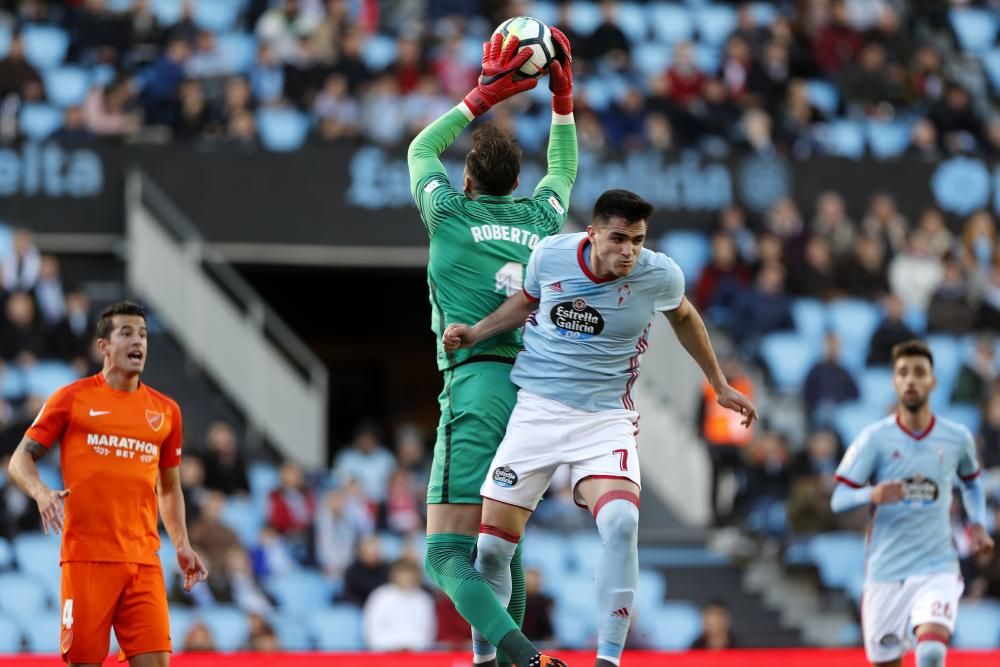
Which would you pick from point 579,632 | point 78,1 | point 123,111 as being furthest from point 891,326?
point 78,1

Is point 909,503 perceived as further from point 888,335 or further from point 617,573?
point 888,335

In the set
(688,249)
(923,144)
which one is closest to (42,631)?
(688,249)

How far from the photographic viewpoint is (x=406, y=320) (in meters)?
20.9

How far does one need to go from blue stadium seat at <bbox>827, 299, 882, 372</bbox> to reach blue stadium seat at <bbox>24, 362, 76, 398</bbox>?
7.76 meters

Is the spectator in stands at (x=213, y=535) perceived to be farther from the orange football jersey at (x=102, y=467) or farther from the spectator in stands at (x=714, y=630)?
the orange football jersey at (x=102, y=467)

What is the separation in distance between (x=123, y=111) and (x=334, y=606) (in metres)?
6.79

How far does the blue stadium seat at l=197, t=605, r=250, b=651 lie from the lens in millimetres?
12922

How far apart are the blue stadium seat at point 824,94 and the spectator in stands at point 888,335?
470cm

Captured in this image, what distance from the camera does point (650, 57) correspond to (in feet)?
70.0

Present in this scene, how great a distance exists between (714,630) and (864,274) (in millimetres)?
6384

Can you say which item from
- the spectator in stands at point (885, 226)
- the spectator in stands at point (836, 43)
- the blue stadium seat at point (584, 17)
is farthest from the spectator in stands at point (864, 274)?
the blue stadium seat at point (584, 17)

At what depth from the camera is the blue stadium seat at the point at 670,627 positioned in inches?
536

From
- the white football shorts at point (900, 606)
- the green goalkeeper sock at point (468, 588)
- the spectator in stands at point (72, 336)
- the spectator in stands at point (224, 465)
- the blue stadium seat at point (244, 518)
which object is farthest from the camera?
the spectator in stands at point (72, 336)

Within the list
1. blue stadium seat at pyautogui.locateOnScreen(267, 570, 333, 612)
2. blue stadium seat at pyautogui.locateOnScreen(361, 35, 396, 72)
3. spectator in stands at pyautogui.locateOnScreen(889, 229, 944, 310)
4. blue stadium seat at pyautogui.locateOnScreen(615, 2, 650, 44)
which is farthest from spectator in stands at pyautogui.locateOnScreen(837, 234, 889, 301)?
blue stadium seat at pyautogui.locateOnScreen(267, 570, 333, 612)
